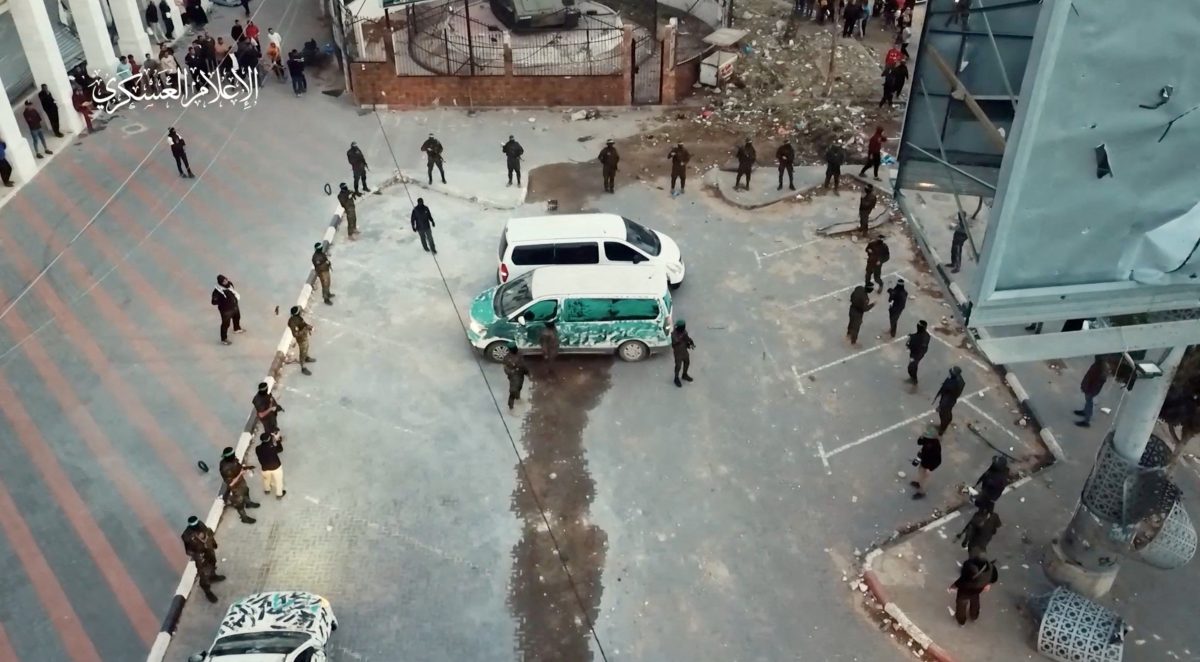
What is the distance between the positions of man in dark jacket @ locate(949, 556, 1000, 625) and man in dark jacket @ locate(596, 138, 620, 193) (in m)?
11.9

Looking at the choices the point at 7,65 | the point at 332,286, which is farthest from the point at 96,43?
the point at 332,286

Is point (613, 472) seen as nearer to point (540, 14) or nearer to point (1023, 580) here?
point (1023, 580)

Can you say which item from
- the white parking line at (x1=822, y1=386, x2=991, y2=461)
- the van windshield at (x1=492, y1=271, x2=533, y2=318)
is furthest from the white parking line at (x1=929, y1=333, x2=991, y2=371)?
the van windshield at (x1=492, y1=271, x2=533, y2=318)

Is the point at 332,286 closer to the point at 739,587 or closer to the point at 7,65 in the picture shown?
the point at 739,587

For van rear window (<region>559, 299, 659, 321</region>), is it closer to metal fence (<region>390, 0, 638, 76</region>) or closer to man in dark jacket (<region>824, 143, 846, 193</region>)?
man in dark jacket (<region>824, 143, 846, 193</region>)

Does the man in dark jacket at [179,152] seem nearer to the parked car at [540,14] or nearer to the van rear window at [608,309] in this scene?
the parked car at [540,14]

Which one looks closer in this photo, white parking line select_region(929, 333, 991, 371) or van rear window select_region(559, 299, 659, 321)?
van rear window select_region(559, 299, 659, 321)

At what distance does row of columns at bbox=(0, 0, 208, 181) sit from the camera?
Result: 21953mm

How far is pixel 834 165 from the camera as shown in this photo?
68.0 feet

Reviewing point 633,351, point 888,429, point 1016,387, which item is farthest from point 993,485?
point 633,351

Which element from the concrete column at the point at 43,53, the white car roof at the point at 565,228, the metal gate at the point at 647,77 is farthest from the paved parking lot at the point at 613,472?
the concrete column at the point at 43,53

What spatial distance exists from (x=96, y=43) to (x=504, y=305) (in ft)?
55.2

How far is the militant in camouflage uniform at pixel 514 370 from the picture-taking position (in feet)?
49.3

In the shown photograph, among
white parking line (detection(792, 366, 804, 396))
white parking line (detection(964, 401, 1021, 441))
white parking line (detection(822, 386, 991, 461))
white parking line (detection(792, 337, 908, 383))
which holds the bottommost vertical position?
white parking line (detection(822, 386, 991, 461))
